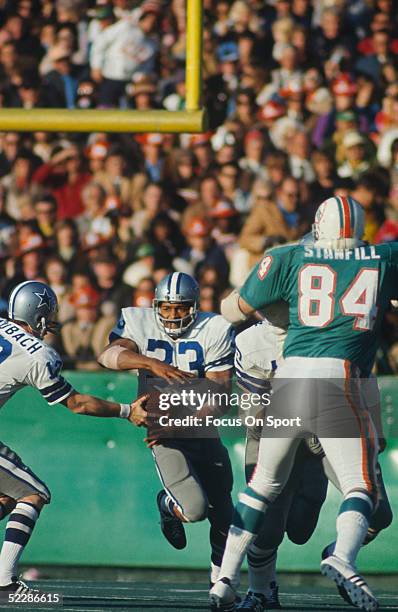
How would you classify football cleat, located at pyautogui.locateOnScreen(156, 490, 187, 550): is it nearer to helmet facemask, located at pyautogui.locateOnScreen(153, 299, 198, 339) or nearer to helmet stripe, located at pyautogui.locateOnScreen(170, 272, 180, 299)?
helmet facemask, located at pyautogui.locateOnScreen(153, 299, 198, 339)

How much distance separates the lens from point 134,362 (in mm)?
7191

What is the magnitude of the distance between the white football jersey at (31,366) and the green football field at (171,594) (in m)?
1.15

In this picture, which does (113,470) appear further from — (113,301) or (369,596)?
(369,596)

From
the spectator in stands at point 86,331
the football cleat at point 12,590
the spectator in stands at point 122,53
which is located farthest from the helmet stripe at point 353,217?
the spectator in stands at point 122,53

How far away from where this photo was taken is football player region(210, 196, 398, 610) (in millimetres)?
6410

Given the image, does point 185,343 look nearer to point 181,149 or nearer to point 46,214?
point 46,214

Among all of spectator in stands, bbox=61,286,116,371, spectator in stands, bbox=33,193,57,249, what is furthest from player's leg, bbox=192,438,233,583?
spectator in stands, bbox=33,193,57,249

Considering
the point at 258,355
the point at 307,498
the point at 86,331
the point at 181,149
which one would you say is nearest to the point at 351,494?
the point at 307,498

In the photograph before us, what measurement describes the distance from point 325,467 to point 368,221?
3.73 metres

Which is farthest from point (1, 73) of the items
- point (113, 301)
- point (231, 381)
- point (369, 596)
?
point (369, 596)

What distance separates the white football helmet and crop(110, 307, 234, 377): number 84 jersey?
1.05 metres

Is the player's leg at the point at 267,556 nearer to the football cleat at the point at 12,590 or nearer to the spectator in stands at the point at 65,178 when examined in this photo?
the football cleat at the point at 12,590

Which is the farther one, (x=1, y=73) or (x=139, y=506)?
(x=1, y=73)

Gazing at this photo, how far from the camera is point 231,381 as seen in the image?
25.0ft
